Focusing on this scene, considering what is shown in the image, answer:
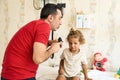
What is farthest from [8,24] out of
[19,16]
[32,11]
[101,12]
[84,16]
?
[101,12]

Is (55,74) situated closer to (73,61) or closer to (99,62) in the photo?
(73,61)

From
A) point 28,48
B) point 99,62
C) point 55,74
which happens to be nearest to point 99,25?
point 99,62

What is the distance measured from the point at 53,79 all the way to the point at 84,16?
30.2 inches

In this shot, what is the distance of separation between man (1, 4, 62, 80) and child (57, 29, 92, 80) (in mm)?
550

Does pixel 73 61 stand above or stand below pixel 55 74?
above

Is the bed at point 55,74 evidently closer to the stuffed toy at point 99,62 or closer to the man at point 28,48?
the stuffed toy at point 99,62

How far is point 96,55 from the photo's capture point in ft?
7.34

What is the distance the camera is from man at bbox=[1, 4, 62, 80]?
1.28 meters

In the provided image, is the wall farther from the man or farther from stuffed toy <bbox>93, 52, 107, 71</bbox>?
the man

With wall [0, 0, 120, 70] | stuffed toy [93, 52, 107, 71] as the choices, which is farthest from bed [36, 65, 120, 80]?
wall [0, 0, 120, 70]

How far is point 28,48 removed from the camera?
4.34 ft

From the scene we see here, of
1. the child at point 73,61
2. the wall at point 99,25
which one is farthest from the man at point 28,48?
the wall at point 99,25

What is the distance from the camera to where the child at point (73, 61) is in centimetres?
192

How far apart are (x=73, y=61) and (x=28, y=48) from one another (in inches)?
28.2
